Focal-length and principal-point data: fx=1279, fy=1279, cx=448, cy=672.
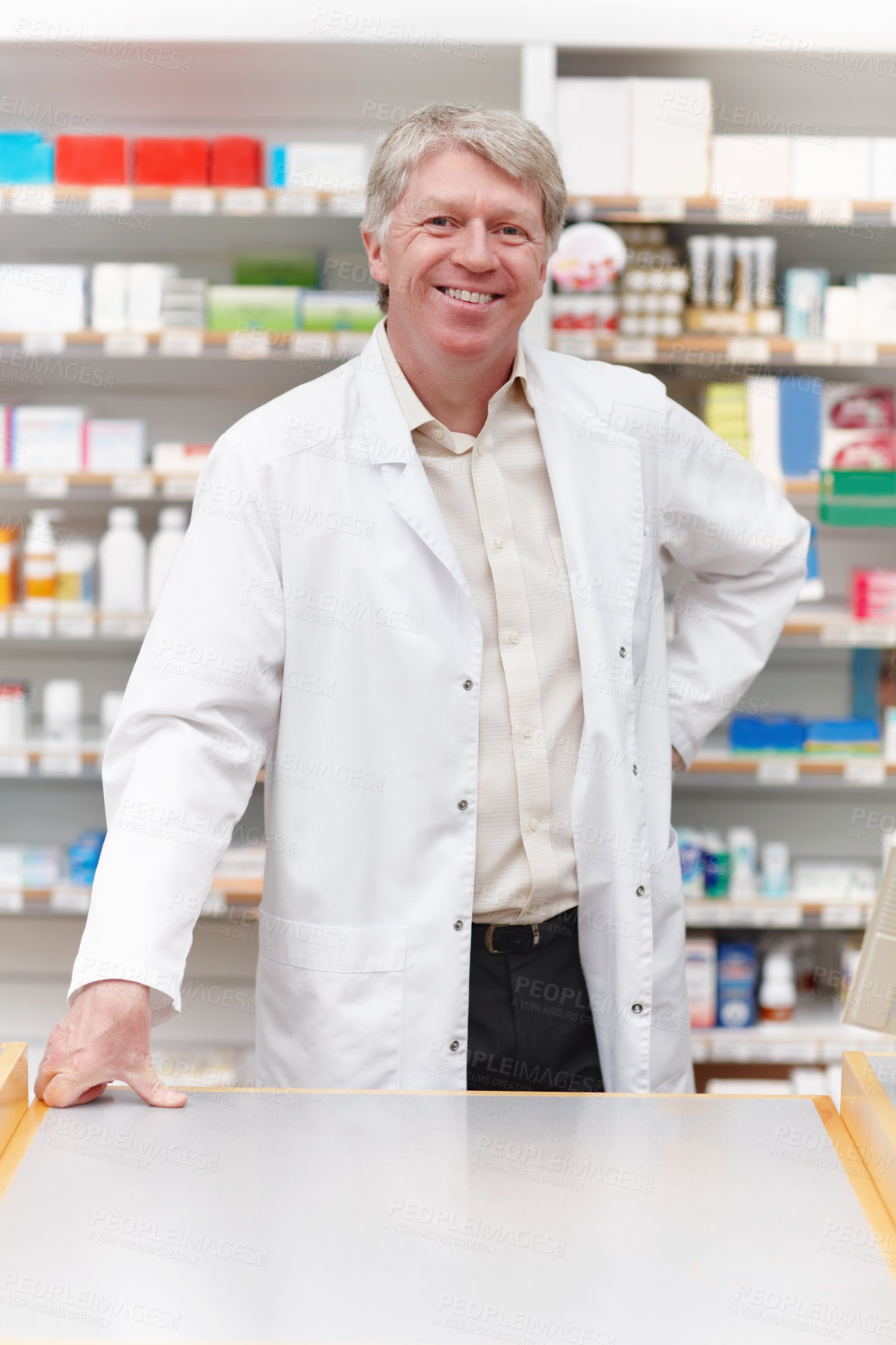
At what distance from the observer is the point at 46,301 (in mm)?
3096

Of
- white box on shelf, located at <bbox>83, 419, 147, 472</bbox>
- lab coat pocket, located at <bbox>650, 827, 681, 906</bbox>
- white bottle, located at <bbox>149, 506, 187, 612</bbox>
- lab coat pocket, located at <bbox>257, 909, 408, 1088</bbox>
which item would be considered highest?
white box on shelf, located at <bbox>83, 419, 147, 472</bbox>

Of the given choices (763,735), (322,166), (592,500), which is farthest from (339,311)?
(592,500)

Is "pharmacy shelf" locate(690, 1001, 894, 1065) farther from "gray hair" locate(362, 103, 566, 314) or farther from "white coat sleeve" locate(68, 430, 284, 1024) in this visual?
"gray hair" locate(362, 103, 566, 314)

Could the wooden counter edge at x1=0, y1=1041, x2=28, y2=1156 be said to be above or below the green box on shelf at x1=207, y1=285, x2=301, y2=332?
below

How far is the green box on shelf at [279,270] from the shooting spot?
3143mm

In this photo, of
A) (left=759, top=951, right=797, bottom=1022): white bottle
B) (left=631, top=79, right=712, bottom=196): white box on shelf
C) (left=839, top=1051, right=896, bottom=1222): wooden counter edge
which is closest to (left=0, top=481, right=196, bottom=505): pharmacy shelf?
(left=631, top=79, right=712, bottom=196): white box on shelf

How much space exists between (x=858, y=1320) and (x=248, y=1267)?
0.41 meters

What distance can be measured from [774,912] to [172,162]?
2323 millimetres

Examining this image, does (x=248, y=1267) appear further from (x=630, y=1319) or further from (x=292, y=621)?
(x=292, y=621)

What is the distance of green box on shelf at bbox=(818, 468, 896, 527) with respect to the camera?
122 inches

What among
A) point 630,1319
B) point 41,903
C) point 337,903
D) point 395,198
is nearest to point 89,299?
point 41,903

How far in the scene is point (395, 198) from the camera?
5.02ft

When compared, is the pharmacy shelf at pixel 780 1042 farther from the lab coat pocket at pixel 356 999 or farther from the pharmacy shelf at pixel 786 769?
the lab coat pocket at pixel 356 999

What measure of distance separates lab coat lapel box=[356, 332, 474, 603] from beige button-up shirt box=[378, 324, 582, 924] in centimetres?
3
